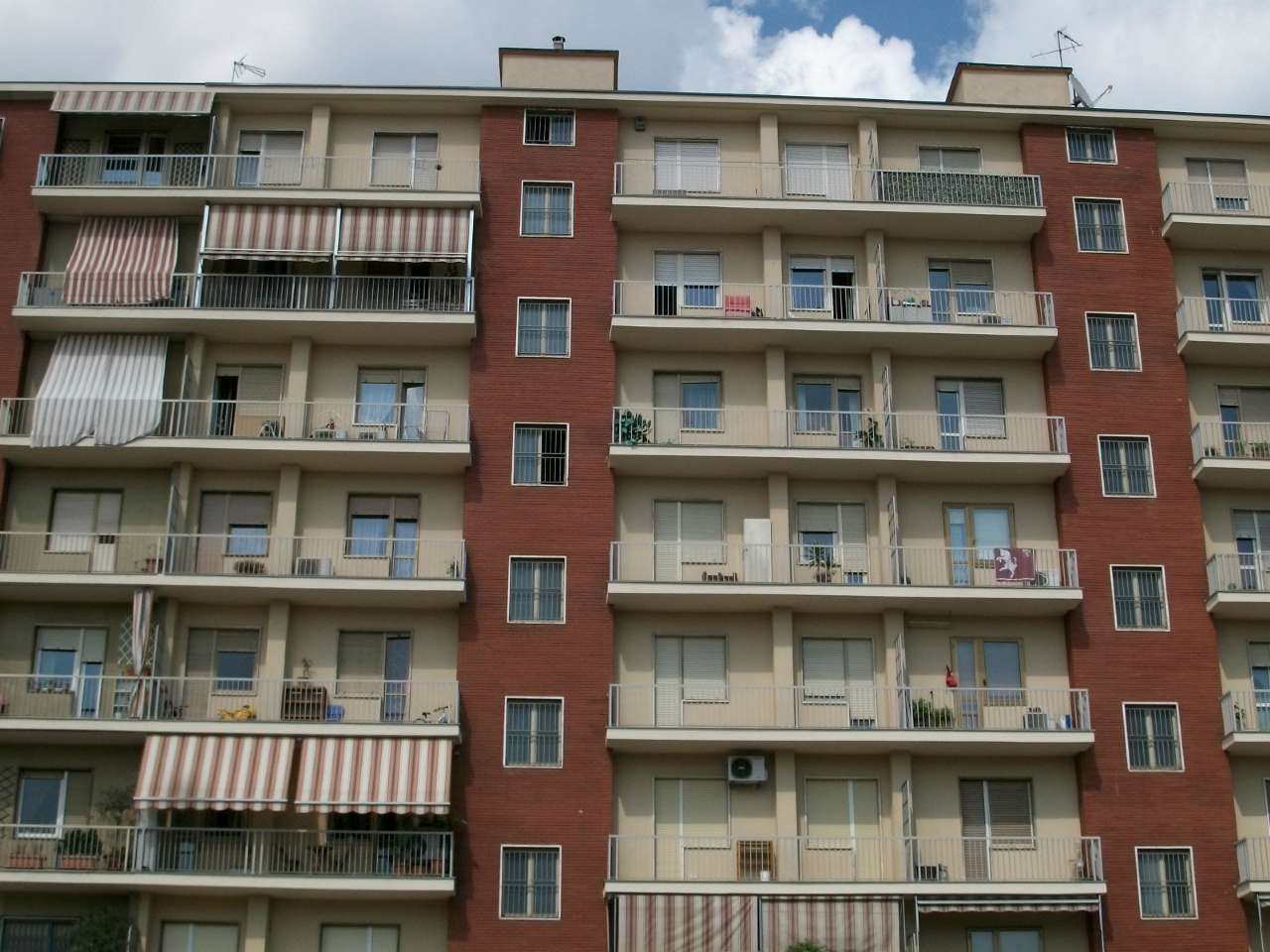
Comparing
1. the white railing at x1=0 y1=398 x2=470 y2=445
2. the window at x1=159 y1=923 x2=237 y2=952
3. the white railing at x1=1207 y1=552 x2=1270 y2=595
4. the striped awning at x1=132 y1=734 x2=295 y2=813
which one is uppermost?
the white railing at x1=0 y1=398 x2=470 y2=445

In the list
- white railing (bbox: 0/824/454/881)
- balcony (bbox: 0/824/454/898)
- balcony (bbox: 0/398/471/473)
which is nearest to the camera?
balcony (bbox: 0/824/454/898)

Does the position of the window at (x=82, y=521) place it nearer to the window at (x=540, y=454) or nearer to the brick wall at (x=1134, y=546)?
the window at (x=540, y=454)

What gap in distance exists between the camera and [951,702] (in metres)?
40.7

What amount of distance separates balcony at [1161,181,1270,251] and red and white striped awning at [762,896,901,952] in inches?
745

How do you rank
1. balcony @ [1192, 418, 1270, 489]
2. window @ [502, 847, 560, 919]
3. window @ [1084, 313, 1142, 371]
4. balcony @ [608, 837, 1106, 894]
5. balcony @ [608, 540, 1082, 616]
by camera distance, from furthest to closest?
window @ [1084, 313, 1142, 371], balcony @ [1192, 418, 1270, 489], balcony @ [608, 540, 1082, 616], balcony @ [608, 837, 1106, 894], window @ [502, 847, 560, 919]

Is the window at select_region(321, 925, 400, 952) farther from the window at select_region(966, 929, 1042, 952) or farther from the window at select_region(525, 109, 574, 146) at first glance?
the window at select_region(525, 109, 574, 146)

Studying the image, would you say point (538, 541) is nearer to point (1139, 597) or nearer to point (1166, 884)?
point (1139, 597)

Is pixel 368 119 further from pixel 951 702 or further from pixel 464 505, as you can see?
pixel 951 702

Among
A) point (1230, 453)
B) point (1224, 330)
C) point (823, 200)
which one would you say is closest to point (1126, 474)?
point (1230, 453)

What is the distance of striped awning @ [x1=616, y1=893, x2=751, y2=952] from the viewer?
3741 centimetres

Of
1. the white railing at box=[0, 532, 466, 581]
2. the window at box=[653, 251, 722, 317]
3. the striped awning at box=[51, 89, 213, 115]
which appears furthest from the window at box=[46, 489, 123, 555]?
the window at box=[653, 251, 722, 317]

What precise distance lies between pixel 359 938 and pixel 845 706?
1237 cm

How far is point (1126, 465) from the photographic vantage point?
1667 inches

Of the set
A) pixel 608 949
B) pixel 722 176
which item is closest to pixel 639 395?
pixel 722 176
